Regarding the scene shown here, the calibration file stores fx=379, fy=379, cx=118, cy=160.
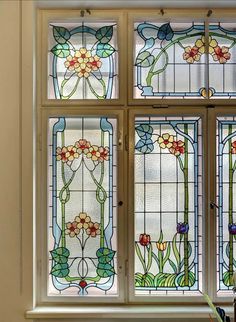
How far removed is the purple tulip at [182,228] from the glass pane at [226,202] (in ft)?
0.62

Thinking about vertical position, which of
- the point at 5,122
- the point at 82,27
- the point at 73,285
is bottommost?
the point at 73,285

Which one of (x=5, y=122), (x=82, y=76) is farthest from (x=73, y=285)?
(x=82, y=76)

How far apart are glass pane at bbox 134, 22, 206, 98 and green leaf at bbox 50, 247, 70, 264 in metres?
1.00

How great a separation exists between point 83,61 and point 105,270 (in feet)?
4.05

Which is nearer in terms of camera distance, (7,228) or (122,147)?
(7,228)

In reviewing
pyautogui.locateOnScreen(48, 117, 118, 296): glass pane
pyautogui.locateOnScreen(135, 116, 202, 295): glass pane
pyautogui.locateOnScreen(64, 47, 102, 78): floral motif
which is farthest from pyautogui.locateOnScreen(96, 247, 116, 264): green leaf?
pyautogui.locateOnScreen(64, 47, 102, 78): floral motif

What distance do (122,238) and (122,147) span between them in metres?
0.53

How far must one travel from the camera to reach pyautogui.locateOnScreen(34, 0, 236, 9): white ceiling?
216 cm

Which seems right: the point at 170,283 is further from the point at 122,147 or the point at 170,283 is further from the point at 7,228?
the point at 7,228

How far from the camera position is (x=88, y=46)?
2254 millimetres

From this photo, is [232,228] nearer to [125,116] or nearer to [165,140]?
[165,140]

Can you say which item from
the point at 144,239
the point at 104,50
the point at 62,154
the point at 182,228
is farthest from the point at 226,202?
the point at 104,50

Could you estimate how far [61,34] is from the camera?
226cm

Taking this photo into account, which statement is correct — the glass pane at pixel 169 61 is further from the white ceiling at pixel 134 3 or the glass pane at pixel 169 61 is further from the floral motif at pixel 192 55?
the white ceiling at pixel 134 3
